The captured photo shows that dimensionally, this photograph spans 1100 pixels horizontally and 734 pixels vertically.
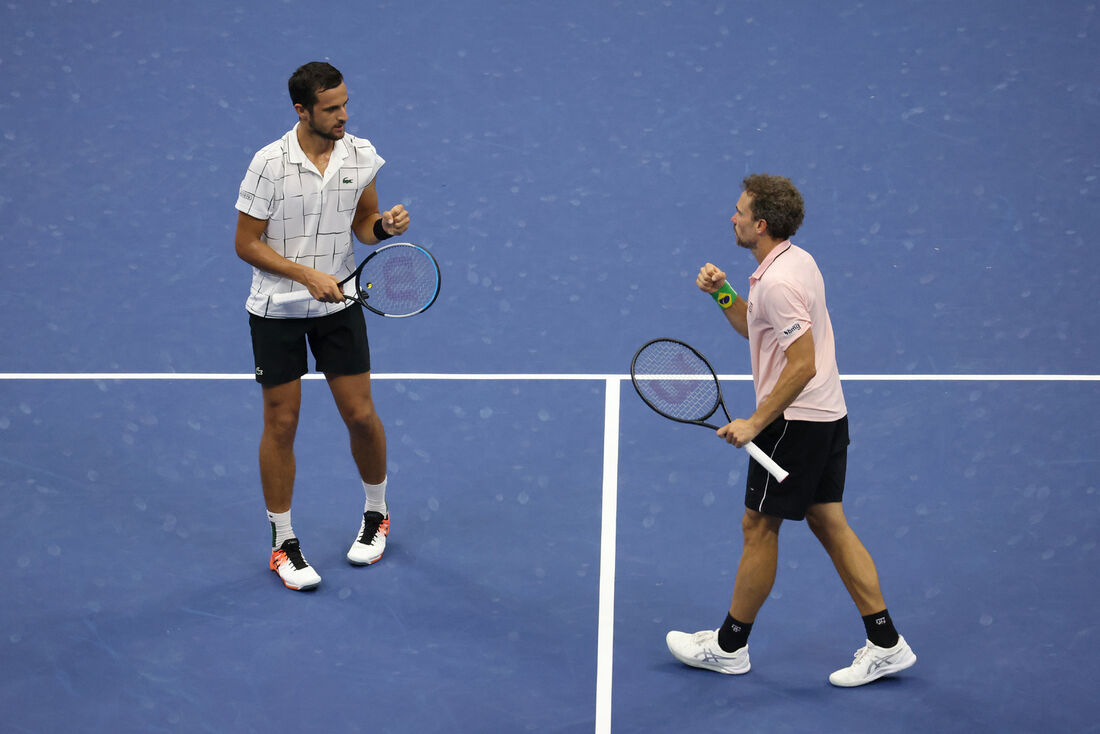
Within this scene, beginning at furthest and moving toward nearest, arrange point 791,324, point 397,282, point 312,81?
point 397,282
point 312,81
point 791,324

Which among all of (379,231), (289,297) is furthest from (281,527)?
(379,231)

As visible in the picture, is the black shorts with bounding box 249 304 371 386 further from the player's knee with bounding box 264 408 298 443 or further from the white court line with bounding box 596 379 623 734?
the white court line with bounding box 596 379 623 734

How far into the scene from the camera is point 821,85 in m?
8.09

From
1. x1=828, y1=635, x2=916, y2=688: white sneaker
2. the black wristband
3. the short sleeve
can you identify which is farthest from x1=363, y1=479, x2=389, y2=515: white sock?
x1=828, y1=635, x2=916, y2=688: white sneaker

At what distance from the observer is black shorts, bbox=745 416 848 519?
389cm

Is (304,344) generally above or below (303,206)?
below

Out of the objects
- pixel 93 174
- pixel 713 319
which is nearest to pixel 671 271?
pixel 713 319

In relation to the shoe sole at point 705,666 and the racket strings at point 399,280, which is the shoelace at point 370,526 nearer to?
the racket strings at point 399,280

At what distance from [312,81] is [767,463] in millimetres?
2101

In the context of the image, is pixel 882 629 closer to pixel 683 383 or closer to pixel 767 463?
pixel 767 463

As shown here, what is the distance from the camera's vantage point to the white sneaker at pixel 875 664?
4.05 m

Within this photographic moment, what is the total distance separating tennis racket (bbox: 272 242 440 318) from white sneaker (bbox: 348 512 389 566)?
0.92 metres

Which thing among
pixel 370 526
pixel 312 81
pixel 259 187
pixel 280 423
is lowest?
pixel 370 526

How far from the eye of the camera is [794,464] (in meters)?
3.90
